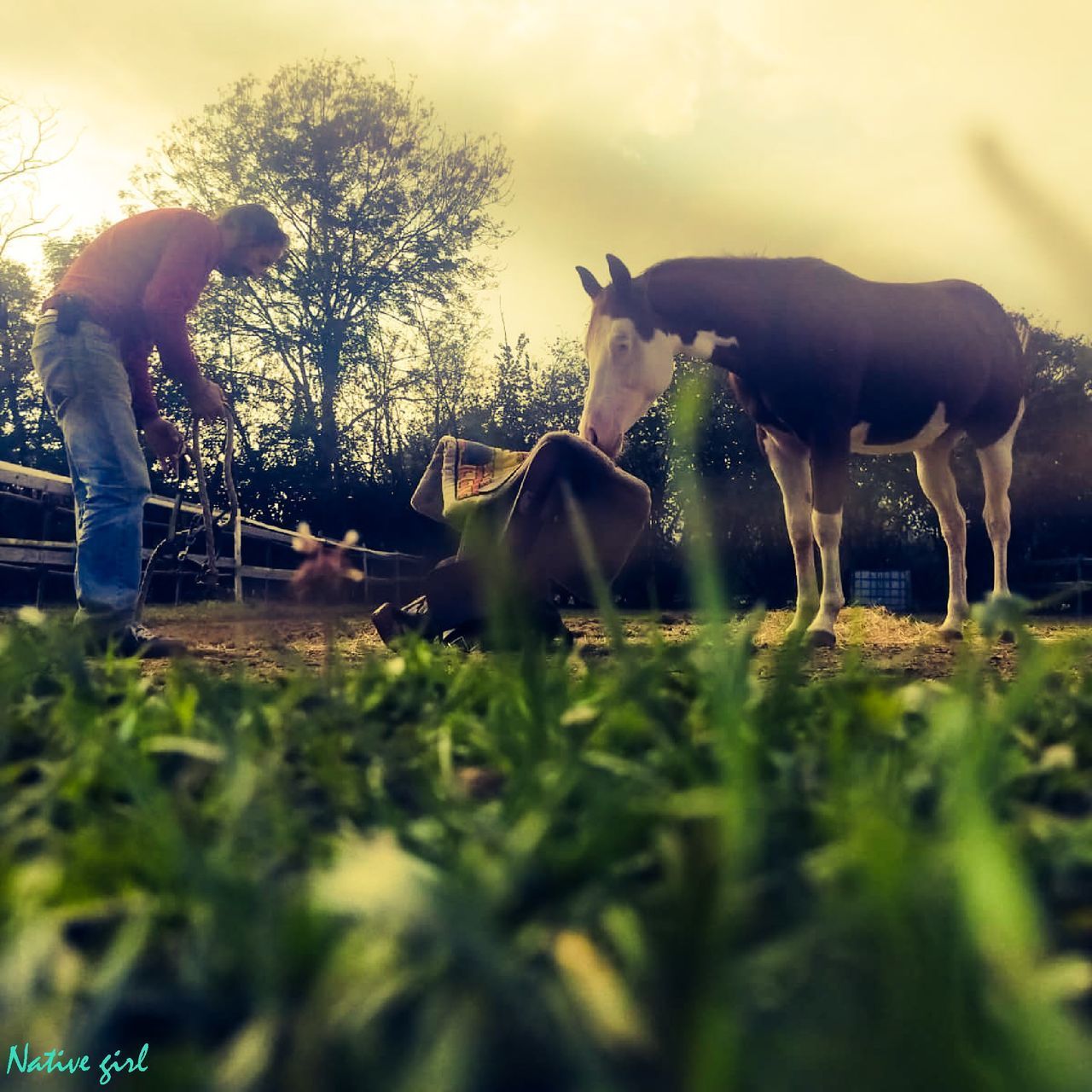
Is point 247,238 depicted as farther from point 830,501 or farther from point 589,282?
point 830,501

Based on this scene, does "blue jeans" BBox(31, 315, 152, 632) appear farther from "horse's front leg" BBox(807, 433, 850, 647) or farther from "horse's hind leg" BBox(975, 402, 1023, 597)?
"horse's hind leg" BBox(975, 402, 1023, 597)

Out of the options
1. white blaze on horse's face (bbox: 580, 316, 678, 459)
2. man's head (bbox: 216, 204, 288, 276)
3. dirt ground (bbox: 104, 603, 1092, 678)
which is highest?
man's head (bbox: 216, 204, 288, 276)

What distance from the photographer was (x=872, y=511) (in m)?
17.2

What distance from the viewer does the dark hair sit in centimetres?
520

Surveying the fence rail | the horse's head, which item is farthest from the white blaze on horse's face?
the fence rail

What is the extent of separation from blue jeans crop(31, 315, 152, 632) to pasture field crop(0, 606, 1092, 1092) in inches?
138

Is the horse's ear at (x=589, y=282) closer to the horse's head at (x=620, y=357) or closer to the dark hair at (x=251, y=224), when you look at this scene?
the horse's head at (x=620, y=357)

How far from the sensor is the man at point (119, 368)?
4.45 meters

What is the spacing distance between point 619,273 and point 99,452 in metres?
3.33

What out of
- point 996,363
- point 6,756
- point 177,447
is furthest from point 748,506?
point 6,756

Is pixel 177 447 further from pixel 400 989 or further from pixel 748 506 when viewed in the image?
pixel 748 506

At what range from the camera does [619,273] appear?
244 inches

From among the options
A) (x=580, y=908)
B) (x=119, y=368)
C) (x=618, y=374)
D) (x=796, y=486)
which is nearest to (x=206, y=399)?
(x=119, y=368)

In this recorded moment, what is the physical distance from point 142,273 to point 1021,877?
5048 mm
